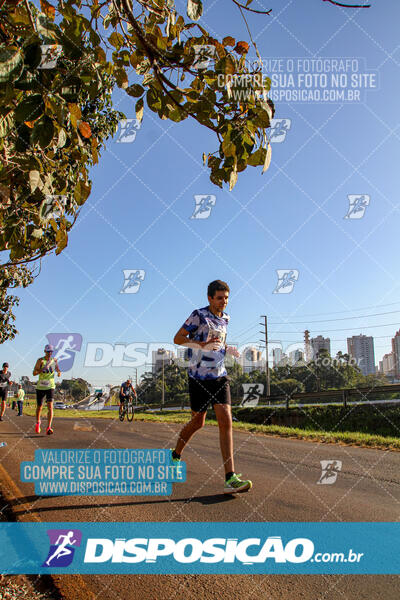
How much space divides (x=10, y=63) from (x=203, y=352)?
10.1 ft

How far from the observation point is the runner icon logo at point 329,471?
4.63 metres

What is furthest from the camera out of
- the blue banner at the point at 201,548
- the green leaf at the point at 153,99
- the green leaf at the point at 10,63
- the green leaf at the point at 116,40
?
the green leaf at the point at 116,40

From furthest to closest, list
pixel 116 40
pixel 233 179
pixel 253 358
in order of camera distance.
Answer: pixel 253 358, pixel 116 40, pixel 233 179

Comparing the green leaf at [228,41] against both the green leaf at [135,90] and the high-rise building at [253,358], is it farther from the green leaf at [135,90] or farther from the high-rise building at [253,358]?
the high-rise building at [253,358]

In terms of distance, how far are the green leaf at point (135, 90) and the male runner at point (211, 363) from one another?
6.89ft

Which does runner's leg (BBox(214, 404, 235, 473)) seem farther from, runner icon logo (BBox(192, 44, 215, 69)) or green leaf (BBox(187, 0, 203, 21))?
green leaf (BBox(187, 0, 203, 21))

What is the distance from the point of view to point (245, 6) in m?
2.14

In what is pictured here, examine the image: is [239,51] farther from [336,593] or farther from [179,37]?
[336,593]

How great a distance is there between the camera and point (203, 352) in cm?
416

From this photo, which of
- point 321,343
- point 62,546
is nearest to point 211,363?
point 62,546

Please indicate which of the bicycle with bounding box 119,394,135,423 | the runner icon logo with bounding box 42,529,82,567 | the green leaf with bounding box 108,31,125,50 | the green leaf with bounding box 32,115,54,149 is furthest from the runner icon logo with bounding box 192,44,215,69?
the bicycle with bounding box 119,394,135,423

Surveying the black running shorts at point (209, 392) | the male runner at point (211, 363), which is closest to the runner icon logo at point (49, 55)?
the male runner at point (211, 363)

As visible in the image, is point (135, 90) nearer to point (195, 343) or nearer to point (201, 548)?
point (195, 343)

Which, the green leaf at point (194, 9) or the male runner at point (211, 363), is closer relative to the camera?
the green leaf at point (194, 9)
